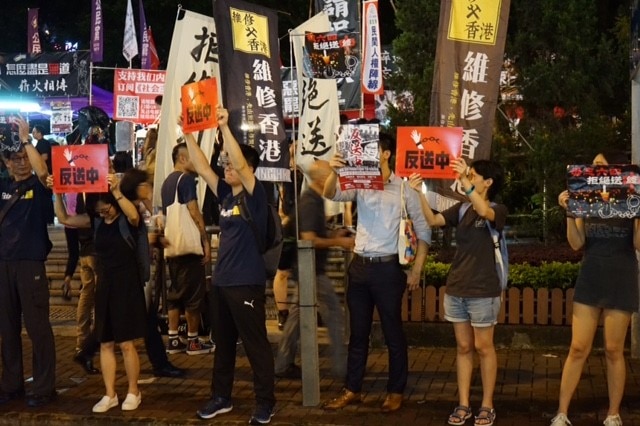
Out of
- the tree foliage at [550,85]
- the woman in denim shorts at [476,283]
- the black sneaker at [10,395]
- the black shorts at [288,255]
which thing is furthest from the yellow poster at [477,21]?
the tree foliage at [550,85]

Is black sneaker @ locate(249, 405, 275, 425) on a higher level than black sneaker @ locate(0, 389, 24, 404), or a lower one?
higher

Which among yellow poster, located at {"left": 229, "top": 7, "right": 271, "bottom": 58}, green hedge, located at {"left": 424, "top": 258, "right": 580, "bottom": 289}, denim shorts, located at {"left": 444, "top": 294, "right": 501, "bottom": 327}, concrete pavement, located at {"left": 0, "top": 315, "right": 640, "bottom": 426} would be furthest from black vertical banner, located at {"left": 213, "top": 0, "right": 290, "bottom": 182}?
green hedge, located at {"left": 424, "top": 258, "right": 580, "bottom": 289}

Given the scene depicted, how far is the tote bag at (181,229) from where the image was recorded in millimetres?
8344

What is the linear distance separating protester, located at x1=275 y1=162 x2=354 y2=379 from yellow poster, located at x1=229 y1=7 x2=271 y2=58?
1.12 metres

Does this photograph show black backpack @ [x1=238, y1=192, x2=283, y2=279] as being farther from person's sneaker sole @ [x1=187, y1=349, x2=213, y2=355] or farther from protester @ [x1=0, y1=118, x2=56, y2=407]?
person's sneaker sole @ [x1=187, y1=349, x2=213, y2=355]

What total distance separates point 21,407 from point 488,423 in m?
3.88

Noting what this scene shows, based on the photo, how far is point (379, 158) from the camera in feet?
21.0

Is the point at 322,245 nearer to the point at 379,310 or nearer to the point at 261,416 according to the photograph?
the point at 379,310

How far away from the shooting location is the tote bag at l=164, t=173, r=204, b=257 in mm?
8344

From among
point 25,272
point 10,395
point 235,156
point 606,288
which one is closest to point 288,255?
point 235,156

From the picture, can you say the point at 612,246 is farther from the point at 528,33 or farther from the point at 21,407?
the point at 528,33

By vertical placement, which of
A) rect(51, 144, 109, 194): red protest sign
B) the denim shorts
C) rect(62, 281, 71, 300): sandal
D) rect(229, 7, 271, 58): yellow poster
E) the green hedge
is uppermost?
rect(229, 7, 271, 58): yellow poster

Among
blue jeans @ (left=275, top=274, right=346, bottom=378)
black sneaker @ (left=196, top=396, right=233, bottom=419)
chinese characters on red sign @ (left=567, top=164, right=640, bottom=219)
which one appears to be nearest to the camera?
chinese characters on red sign @ (left=567, top=164, right=640, bottom=219)

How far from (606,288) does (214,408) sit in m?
3.11
